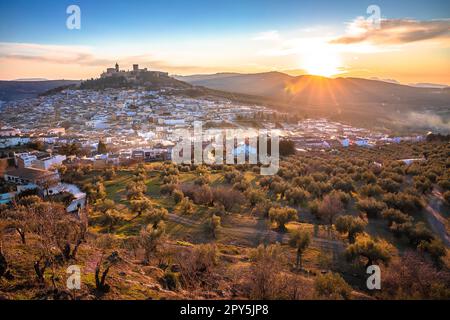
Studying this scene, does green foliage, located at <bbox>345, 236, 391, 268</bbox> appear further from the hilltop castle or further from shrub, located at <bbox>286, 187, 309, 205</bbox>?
the hilltop castle

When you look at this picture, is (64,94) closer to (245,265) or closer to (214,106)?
(214,106)

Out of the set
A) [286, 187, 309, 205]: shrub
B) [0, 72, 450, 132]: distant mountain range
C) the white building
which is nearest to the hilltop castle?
[0, 72, 450, 132]: distant mountain range

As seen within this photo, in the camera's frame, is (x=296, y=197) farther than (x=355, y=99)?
No

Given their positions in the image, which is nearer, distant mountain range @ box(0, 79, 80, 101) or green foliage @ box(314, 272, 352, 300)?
green foliage @ box(314, 272, 352, 300)

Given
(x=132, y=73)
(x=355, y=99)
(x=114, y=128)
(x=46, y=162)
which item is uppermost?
(x=132, y=73)

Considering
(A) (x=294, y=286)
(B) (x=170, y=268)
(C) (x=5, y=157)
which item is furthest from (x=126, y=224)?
(C) (x=5, y=157)

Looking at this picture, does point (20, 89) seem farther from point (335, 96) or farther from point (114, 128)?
point (335, 96)

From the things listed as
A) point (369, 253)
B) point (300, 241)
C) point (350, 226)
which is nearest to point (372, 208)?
point (350, 226)

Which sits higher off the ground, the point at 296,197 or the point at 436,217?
the point at 296,197

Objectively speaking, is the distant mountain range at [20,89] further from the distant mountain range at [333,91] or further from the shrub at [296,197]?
the shrub at [296,197]
